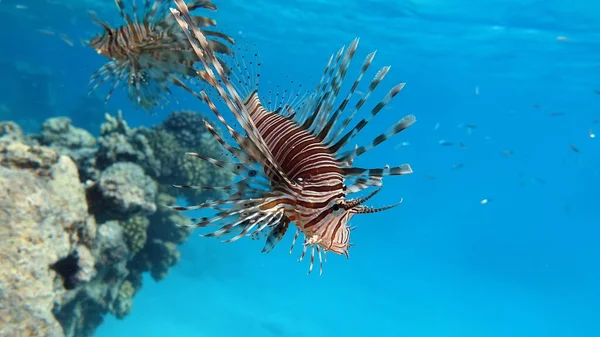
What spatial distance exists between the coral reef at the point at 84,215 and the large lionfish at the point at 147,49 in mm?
1531

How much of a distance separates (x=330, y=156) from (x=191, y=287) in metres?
19.6

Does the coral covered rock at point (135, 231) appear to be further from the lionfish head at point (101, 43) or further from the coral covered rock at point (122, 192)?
the lionfish head at point (101, 43)

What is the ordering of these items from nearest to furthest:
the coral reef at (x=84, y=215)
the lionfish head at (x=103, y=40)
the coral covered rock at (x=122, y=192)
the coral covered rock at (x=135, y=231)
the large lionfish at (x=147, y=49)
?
the large lionfish at (x=147, y=49) → the lionfish head at (x=103, y=40) → the coral reef at (x=84, y=215) → the coral covered rock at (x=122, y=192) → the coral covered rock at (x=135, y=231)

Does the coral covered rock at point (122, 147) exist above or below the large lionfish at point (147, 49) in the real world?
above

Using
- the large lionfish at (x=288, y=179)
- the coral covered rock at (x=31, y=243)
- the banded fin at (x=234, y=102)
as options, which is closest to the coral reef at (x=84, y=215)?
the coral covered rock at (x=31, y=243)

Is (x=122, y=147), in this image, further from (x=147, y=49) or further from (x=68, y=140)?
(x=147, y=49)

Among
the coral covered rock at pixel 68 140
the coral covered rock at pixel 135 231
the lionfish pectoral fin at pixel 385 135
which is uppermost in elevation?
the coral covered rock at pixel 68 140

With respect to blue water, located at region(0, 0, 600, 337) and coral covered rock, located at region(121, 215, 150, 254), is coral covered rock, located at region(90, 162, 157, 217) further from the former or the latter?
blue water, located at region(0, 0, 600, 337)

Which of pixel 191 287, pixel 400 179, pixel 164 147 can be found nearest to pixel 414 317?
pixel 191 287

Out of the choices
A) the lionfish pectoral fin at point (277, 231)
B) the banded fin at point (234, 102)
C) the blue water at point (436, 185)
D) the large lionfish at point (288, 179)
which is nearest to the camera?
the banded fin at point (234, 102)

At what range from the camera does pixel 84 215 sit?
5.41m

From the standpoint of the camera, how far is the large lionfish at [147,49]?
10.9 feet

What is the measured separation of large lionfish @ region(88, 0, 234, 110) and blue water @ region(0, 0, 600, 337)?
102 cm

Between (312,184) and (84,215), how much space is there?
170 inches
